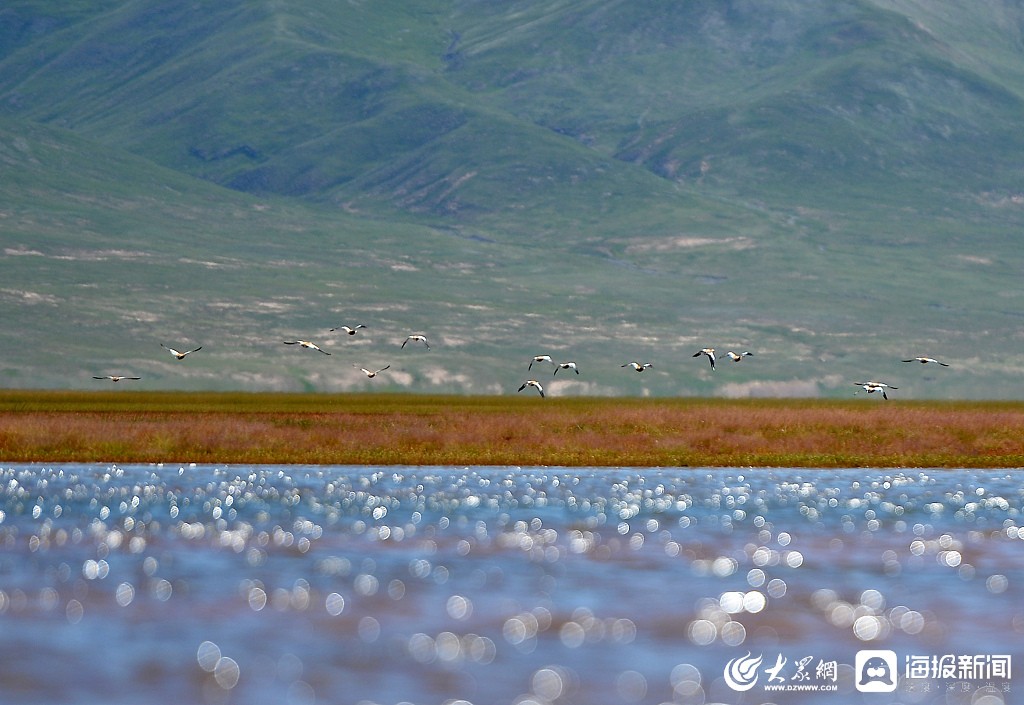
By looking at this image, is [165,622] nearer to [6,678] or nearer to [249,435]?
[6,678]

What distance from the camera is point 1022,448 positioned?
59.1 meters

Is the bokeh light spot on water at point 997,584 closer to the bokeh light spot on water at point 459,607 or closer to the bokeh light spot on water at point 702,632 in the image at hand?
the bokeh light spot on water at point 702,632

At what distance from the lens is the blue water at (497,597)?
19.0 metres

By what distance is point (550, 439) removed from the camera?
5928cm

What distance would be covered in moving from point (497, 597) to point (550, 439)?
34.2m

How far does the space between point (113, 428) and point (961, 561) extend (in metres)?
36.3

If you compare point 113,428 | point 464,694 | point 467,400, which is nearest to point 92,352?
point 467,400

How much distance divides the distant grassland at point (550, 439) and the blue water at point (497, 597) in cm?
963

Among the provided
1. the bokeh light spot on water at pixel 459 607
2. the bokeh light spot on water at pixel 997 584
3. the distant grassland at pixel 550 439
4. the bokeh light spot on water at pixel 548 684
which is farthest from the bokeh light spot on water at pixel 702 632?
the distant grassland at pixel 550 439

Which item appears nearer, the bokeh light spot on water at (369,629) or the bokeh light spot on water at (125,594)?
the bokeh light spot on water at (369,629)

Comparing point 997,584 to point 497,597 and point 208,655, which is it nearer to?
point 497,597

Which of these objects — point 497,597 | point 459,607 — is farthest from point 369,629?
point 497,597

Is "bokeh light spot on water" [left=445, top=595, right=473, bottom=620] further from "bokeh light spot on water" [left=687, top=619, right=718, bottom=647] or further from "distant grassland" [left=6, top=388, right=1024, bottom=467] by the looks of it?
"distant grassland" [left=6, top=388, right=1024, bottom=467]

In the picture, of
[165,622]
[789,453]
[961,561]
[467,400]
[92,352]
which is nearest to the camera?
[165,622]
